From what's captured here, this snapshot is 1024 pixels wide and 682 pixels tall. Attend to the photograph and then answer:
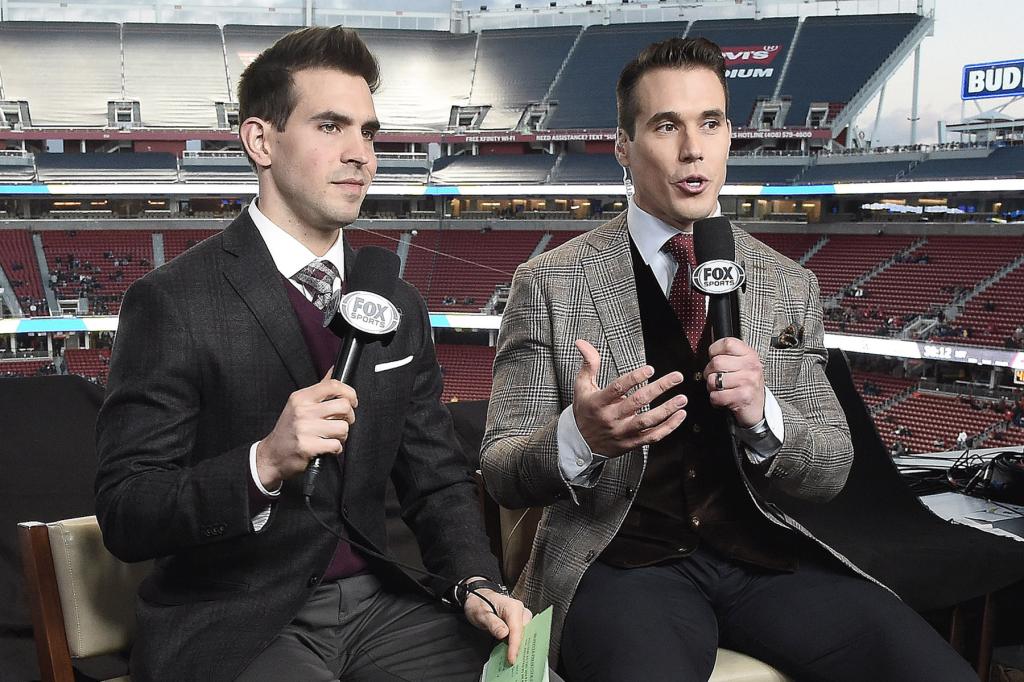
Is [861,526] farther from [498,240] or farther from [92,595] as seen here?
[498,240]

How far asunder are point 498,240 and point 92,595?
15.9 metres

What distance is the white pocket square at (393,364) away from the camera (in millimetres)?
1216

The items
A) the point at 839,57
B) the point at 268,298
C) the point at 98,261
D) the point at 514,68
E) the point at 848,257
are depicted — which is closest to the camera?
the point at 268,298

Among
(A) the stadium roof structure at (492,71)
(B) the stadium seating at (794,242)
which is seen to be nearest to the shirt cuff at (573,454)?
(B) the stadium seating at (794,242)

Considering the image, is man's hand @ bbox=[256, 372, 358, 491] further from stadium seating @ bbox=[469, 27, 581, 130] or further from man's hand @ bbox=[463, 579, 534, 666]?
stadium seating @ bbox=[469, 27, 581, 130]

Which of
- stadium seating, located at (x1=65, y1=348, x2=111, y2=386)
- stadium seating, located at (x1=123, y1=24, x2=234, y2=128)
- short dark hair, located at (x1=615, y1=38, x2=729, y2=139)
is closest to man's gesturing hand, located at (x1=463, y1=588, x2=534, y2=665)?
short dark hair, located at (x1=615, y1=38, x2=729, y2=139)

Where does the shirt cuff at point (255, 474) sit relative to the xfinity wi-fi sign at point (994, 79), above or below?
below

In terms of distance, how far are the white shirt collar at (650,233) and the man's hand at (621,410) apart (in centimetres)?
38

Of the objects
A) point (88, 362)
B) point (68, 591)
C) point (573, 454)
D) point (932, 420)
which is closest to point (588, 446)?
point (573, 454)

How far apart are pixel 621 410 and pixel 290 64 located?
0.58 meters

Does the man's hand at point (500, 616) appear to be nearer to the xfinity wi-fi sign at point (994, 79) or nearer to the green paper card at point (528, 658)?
the green paper card at point (528, 658)

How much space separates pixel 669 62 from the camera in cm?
138

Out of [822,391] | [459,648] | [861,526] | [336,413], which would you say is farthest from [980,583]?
[336,413]

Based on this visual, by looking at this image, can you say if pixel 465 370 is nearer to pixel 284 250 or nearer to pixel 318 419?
pixel 284 250
